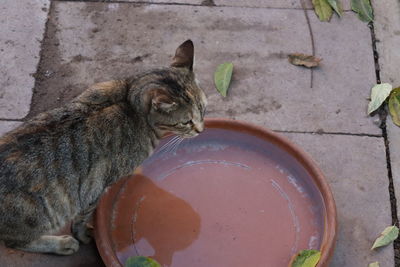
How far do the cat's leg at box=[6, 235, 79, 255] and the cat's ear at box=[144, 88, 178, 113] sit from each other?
0.86 meters

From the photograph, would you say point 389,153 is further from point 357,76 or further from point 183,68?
point 183,68

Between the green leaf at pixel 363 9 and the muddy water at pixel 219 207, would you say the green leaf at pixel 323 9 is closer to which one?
the green leaf at pixel 363 9

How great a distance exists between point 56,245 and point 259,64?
1.84 m

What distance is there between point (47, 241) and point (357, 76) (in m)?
2.26

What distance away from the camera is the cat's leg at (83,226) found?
3046 mm

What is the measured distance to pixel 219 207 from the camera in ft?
10.7

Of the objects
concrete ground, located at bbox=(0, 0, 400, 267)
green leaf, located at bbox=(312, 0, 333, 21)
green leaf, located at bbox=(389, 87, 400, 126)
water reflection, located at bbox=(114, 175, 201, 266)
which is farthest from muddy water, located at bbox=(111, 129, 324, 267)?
green leaf, located at bbox=(312, 0, 333, 21)

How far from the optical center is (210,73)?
4098mm

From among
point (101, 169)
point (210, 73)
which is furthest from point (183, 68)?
point (210, 73)

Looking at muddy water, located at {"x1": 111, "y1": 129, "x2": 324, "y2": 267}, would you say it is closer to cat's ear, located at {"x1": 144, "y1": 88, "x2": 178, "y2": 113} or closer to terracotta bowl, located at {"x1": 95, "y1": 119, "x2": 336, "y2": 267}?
terracotta bowl, located at {"x1": 95, "y1": 119, "x2": 336, "y2": 267}

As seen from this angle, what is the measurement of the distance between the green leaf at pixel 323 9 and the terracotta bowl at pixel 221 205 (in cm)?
140

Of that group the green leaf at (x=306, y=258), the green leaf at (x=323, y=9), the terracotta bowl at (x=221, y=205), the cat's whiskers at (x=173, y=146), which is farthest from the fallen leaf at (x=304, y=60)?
the green leaf at (x=306, y=258)

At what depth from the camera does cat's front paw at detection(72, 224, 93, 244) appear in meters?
3.19

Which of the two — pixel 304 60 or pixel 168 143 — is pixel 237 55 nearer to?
pixel 304 60
